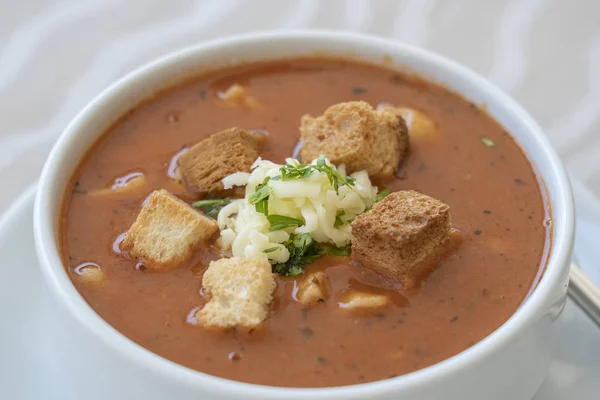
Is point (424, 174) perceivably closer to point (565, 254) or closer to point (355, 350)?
point (565, 254)

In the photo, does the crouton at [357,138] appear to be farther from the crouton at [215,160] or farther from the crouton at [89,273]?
the crouton at [89,273]

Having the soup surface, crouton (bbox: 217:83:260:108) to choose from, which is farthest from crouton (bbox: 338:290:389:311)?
crouton (bbox: 217:83:260:108)

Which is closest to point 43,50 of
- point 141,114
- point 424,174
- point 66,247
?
point 141,114

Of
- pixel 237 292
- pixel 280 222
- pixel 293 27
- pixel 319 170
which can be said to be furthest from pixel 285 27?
pixel 237 292

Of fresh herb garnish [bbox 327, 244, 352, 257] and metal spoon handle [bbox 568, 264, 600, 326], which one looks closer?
fresh herb garnish [bbox 327, 244, 352, 257]

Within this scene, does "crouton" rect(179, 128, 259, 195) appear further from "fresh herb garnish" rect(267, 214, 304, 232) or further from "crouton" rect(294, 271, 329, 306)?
"crouton" rect(294, 271, 329, 306)

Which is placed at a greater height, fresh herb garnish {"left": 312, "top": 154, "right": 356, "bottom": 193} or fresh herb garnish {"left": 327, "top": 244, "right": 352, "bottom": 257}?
fresh herb garnish {"left": 312, "top": 154, "right": 356, "bottom": 193}

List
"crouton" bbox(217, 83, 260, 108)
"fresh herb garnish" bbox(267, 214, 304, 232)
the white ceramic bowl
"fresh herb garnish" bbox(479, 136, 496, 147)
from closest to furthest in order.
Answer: the white ceramic bowl → "fresh herb garnish" bbox(267, 214, 304, 232) → "fresh herb garnish" bbox(479, 136, 496, 147) → "crouton" bbox(217, 83, 260, 108)
